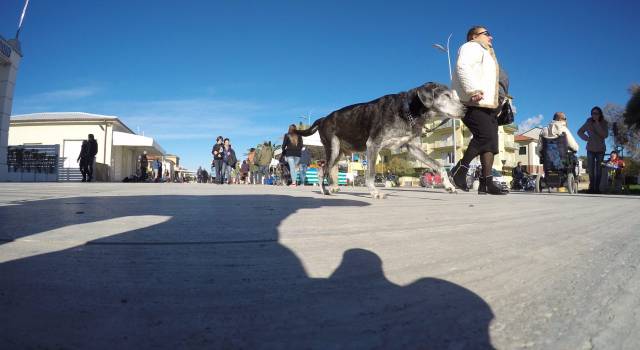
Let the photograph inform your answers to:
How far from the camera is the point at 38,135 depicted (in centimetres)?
2998

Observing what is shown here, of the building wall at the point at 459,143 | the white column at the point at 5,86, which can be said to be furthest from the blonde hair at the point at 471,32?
the building wall at the point at 459,143

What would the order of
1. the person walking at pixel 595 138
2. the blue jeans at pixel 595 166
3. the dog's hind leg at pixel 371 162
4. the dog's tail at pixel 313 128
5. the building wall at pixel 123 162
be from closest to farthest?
1. the dog's hind leg at pixel 371 162
2. the dog's tail at pixel 313 128
3. the person walking at pixel 595 138
4. the blue jeans at pixel 595 166
5. the building wall at pixel 123 162

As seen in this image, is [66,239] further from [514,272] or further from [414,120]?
[414,120]

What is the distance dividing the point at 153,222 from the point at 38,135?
3641cm

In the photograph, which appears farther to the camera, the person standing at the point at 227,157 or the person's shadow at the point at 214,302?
the person standing at the point at 227,157

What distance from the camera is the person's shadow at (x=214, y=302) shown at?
617mm

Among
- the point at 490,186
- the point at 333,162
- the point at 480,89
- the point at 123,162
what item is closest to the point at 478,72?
the point at 480,89

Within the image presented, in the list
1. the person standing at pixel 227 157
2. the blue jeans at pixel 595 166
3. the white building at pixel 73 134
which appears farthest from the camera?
the white building at pixel 73 134

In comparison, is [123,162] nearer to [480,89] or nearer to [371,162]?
[371,162]

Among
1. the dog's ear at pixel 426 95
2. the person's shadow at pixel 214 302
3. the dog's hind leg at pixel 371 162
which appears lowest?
the person's shadow at pixel 214 302

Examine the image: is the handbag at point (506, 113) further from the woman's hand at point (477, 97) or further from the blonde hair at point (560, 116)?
the blonde hair at point (560, 116)

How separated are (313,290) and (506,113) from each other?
17.2ft

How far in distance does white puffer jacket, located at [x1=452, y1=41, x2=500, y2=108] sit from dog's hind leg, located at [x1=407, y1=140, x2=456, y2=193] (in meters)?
0.99

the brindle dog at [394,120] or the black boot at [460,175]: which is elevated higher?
the brindle dog at [394,120]
